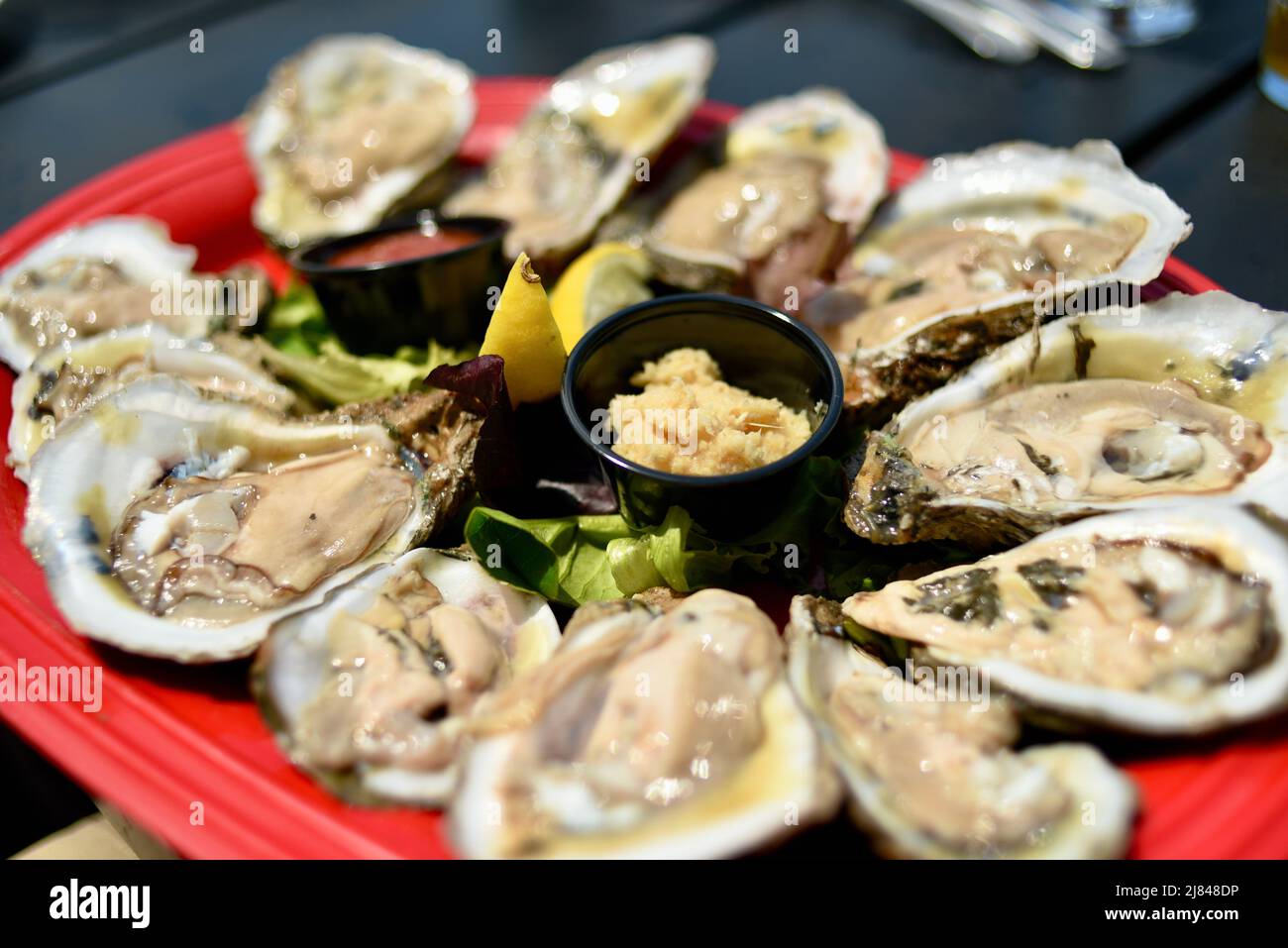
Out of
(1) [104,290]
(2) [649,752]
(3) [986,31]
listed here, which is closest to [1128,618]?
(2) [649,752]

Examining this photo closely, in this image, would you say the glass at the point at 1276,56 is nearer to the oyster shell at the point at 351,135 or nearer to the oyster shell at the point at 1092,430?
the oyster shell at the point at 1092,430

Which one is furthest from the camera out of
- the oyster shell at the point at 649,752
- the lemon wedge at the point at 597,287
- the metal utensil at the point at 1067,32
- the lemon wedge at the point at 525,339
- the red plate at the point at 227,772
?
the metal utensil at the point at 1067,32

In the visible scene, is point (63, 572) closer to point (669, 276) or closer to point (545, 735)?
point (545, 735)

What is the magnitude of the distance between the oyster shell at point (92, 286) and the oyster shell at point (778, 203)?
47.3 inches

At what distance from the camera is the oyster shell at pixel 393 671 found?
4.48 ft

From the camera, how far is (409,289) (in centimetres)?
218

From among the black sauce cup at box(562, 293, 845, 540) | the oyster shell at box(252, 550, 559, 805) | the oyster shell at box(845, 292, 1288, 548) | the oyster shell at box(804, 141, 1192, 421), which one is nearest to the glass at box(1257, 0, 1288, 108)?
the oyster shell at box(804, 141, 1192, 421)

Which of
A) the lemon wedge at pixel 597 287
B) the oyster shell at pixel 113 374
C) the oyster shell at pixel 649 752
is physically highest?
the lemon wedge at pixel 597 287

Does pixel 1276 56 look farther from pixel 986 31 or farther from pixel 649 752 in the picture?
pixel 649 752

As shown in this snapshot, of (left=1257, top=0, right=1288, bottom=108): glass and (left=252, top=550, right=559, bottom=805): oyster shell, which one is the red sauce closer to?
(left=252, top=550, right=559, bottom=805): oyster shell
